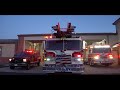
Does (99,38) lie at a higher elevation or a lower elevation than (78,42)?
higher

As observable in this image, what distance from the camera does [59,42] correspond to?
13211 mm

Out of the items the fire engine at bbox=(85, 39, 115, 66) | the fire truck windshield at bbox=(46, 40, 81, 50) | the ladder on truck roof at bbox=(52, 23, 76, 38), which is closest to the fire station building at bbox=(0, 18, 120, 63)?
the fire engine at bbox=(85, 39, 115, 66)

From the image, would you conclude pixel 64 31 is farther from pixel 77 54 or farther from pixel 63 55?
pixel 77 54

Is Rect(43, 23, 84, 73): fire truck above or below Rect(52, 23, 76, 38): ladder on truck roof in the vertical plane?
below

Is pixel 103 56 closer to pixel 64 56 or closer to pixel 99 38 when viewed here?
pixel 64 56

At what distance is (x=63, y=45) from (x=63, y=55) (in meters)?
0.70

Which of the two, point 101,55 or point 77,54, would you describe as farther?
point 101,55

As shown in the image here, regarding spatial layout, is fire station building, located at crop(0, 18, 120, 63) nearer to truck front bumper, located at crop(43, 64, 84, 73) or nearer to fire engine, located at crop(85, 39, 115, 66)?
fire engine, located at crop(85, 39, 115, 66)

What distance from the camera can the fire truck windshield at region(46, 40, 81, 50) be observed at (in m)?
12.9

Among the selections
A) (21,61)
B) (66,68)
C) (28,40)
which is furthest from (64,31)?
(28,40)

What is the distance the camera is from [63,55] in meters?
12.7

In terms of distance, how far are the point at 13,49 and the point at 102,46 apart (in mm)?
19158

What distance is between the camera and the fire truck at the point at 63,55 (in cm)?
1255
